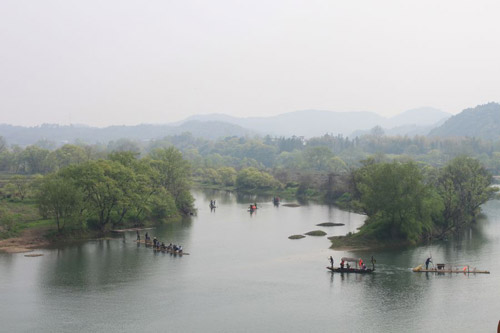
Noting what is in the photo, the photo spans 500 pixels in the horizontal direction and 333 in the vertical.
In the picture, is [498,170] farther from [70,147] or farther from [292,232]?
[70,147]

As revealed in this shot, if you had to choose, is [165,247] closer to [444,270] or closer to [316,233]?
[316,233]

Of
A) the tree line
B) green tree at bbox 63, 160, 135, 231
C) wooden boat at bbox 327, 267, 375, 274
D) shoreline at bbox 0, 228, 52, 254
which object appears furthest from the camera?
green tree at bbox 63, 160, 135, 231

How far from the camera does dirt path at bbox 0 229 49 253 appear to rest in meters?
60.9

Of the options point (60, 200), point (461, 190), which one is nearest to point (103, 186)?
point (60, 200)

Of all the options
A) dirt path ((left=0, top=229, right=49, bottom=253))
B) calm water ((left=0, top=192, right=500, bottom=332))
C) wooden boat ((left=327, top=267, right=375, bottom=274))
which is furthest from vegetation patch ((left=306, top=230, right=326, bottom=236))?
dirt path ((left=0, top=229, right=49, bottom=253))

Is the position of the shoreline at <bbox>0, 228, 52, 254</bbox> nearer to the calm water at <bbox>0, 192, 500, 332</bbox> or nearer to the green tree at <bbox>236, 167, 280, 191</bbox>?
the calm water at <bbox>0, 192, 500, 332</bbox>

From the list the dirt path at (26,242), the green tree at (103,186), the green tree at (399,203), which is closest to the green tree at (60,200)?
the green tree at (103,186)

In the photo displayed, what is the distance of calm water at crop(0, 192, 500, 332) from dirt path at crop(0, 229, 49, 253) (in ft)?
9.87

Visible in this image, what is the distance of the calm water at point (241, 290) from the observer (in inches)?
1469

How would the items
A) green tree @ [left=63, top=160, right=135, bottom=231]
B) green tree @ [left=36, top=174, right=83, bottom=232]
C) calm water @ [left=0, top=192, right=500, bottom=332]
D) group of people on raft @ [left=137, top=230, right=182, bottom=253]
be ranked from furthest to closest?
1. green tree @ [left=63, top=160, right=135, bottom=231]
2. green tree @ [left=36, top=174, right=83, bottom=232]
3. group of people on raft @ [left=137, top=230, right=182, bottom=253]
4. calm water @ [left=0, top=192, right=500, bottom=332]

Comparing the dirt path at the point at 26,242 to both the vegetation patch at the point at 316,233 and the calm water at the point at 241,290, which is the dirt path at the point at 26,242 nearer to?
the calm water at the point at 241,290

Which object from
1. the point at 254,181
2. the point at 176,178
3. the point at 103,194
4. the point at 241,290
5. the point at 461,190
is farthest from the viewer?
the point at 254,181

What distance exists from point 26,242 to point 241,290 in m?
32.7

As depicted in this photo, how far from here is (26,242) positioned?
63.6 metres
